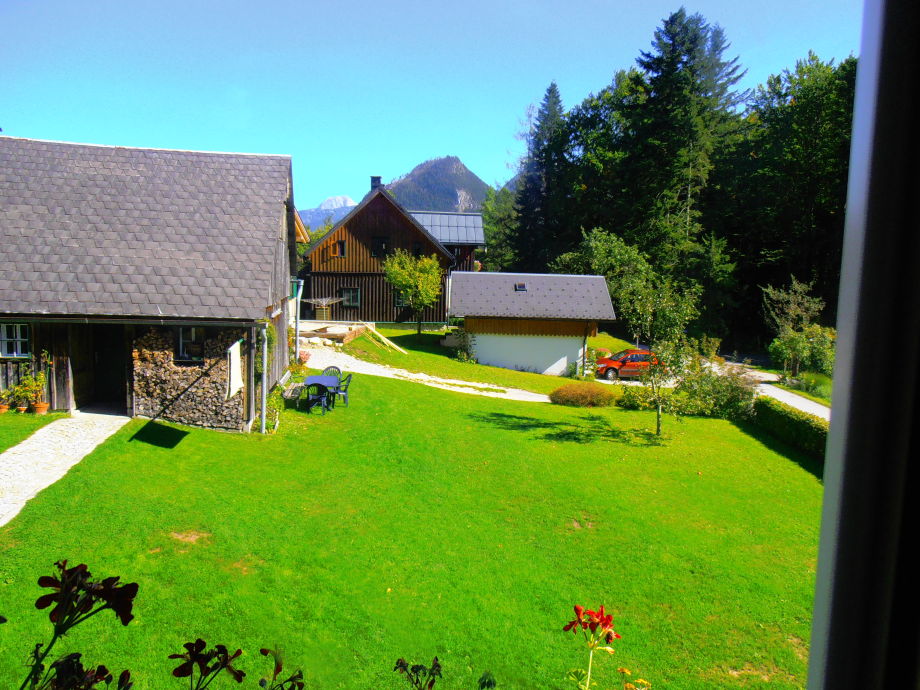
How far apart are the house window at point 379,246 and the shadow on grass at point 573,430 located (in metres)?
20.7

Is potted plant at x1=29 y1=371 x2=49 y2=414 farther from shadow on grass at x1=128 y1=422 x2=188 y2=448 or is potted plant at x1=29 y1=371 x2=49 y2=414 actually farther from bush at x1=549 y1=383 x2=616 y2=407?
bush at x1=549 y1=383 x2=616 y2=407

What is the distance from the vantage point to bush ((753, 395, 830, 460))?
1623cm

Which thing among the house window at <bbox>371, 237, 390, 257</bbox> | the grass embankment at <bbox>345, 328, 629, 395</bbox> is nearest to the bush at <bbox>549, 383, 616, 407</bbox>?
the grass embankment at <bbox>345, 328, 629, 395</bbox>

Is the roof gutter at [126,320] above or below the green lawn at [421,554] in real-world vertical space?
above

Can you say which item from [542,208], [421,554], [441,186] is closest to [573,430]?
[421,554]

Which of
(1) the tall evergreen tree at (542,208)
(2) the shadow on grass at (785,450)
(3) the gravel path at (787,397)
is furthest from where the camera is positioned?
(1) the tall evergreen tree at (542,208)

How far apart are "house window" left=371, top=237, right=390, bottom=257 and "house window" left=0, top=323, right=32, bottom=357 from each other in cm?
2539

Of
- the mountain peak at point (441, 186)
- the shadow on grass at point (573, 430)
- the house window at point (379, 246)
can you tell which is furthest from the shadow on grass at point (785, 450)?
the mountain peak at point (441, 186)

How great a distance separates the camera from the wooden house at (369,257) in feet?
122

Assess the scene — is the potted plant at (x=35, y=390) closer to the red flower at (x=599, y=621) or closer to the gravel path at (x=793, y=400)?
the red flower at (x=599, y=621)

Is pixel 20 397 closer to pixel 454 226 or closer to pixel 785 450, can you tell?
pixel 785 450

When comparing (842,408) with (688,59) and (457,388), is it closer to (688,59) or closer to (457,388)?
(457,388)

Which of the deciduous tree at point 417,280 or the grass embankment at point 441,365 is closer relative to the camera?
the grass embankment at point 441,365

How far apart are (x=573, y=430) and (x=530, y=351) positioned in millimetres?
12512
